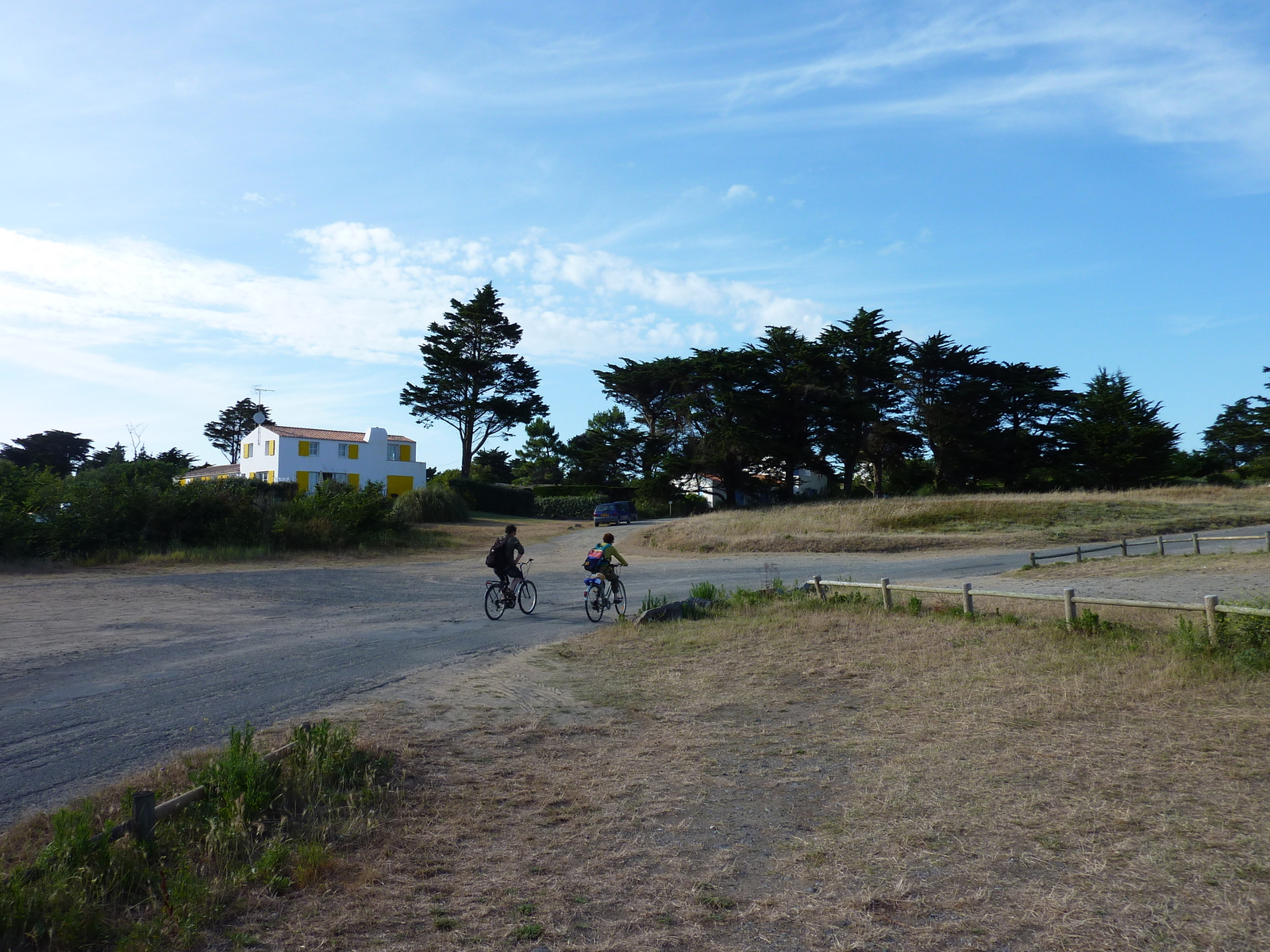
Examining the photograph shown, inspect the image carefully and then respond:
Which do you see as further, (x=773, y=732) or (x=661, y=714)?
(x=661, y=714)

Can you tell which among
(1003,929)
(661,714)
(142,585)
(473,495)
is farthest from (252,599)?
(473,495)

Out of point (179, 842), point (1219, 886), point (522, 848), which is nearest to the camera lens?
point (1219, 886)

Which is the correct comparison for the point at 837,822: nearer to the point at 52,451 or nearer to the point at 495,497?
the point at 495,497

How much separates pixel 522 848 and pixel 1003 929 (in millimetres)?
2676

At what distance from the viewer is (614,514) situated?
5228cm

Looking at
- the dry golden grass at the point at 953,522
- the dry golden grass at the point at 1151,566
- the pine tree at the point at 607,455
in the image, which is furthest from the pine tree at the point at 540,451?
the dry golden grass at the point at 1151,566

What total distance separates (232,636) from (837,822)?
1094 cm

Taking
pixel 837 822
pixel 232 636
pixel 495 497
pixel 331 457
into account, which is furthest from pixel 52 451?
pixel 837 822

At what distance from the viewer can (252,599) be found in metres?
18.8

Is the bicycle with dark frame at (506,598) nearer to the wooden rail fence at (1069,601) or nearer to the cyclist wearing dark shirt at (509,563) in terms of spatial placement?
the cyclist wearing dark shirt at (509,563)

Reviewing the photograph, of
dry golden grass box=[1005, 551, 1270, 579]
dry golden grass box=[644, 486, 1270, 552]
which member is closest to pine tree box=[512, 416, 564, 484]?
dry golden grass box=[644, 486, 1270, 552]

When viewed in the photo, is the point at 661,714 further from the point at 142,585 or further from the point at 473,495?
the point at 473,495

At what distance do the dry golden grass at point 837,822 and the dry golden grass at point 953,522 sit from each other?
23.1 meters

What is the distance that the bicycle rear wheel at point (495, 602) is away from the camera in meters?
15.8
